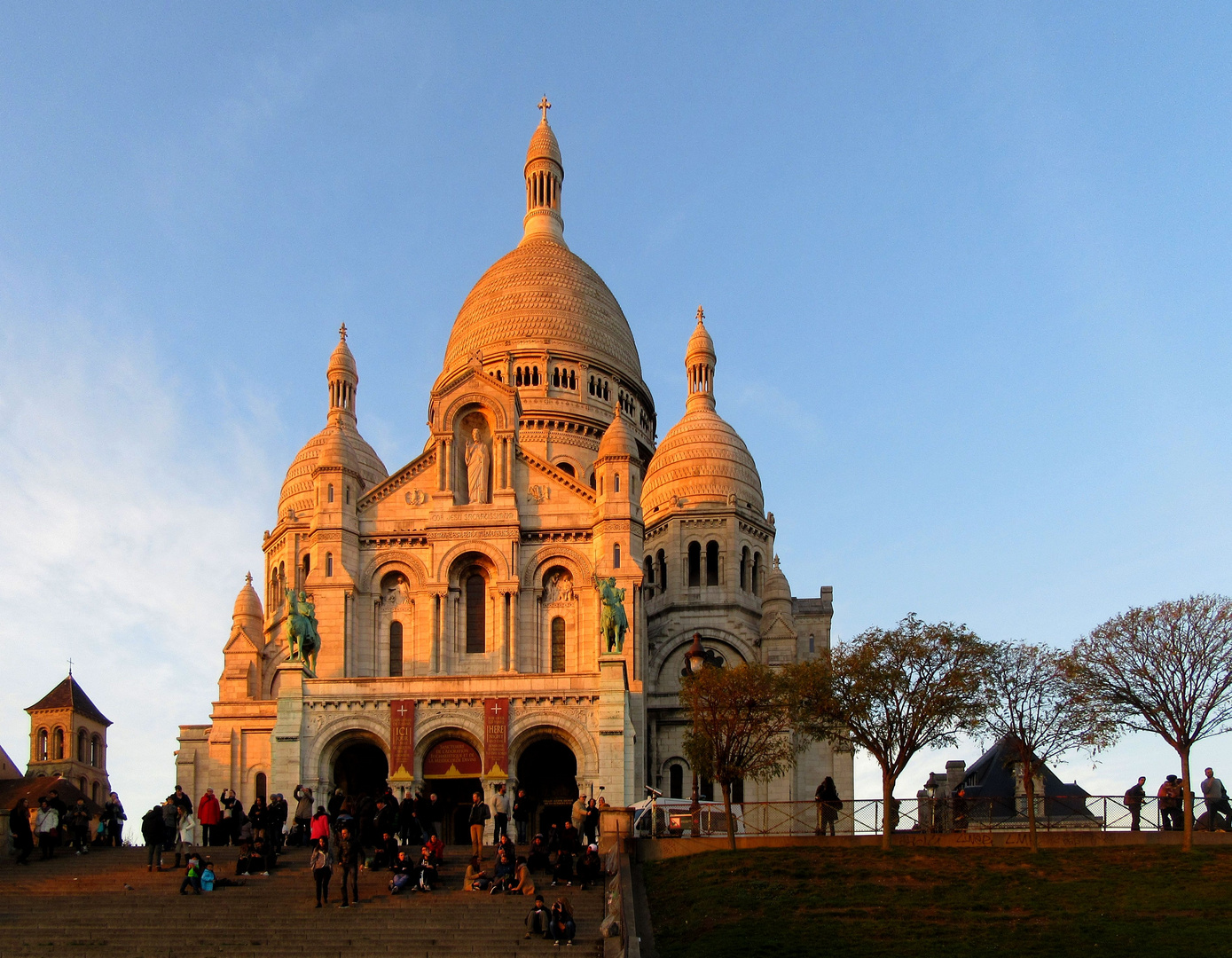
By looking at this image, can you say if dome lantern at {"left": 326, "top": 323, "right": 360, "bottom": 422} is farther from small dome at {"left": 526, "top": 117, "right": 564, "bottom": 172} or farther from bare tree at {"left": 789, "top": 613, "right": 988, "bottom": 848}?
bare tree at {"left": 789, "top": 613, "right": 988, "bottom": 848}

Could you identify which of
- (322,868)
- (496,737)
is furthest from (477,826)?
(496,737)

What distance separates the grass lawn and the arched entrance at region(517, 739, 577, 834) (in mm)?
18931

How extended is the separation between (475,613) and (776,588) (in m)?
15.2

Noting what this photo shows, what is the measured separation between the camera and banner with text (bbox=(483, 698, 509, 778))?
171ft

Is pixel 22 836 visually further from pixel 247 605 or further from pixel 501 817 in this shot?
pixel 247 605

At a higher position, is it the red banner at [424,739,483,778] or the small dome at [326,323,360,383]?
the small dome at [326,323,360,383]

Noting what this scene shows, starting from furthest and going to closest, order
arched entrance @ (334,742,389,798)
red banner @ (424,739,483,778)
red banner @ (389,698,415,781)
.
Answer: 1. arched entrance @ (334,742,389,798)
2. red banner @ (424,739,483,778)
3. red banner @ (389,698,415,781)

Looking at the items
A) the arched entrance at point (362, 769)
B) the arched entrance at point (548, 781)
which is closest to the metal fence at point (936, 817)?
the arched entrance at point (548, 781)

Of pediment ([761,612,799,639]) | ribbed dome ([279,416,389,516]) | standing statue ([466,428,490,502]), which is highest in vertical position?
ribbed dome ([279,416,389,516])

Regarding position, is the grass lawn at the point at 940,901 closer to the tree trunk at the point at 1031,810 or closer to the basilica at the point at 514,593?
the tree trunk at the point at 1031,810

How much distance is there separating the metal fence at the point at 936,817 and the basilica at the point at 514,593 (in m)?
10.1

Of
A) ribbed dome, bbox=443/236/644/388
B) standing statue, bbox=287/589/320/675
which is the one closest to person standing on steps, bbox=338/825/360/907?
standing statue, bbox=287/589/320/675

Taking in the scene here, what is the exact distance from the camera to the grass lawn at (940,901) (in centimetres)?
2877

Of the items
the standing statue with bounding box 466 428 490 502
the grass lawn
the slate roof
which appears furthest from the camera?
the slate roof
